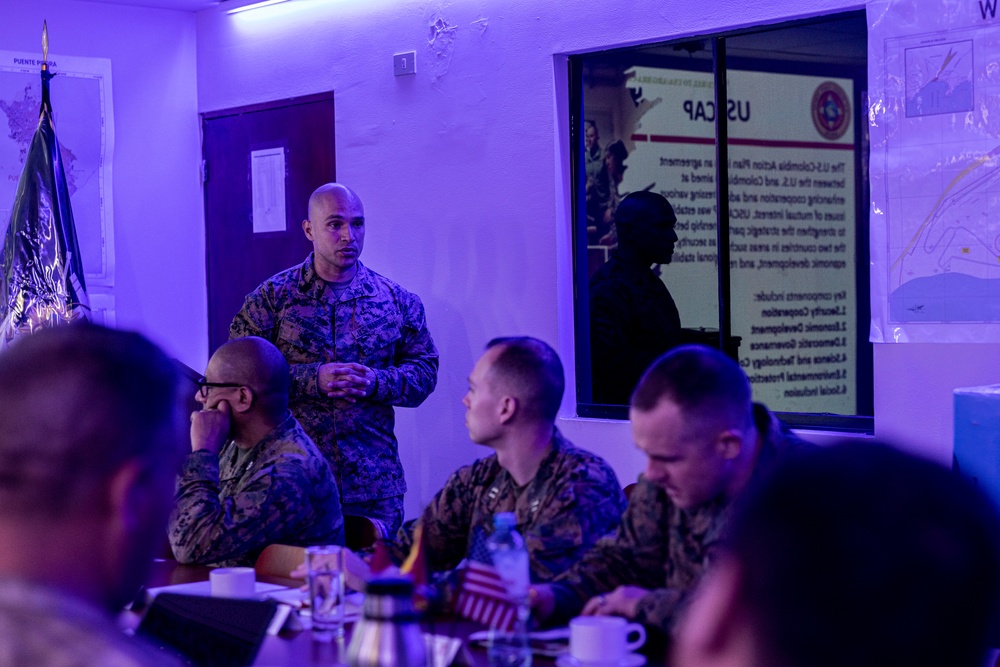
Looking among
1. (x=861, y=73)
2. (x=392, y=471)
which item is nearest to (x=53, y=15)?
(x=392, y=471)

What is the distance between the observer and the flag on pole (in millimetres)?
5523

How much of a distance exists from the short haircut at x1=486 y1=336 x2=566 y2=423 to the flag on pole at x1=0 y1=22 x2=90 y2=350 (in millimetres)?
3018

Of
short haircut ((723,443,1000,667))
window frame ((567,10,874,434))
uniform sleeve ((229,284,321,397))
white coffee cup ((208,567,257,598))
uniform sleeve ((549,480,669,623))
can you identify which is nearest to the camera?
short haircut ((723,443,1000,667))

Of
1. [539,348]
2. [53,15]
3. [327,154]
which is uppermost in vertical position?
[53,15]

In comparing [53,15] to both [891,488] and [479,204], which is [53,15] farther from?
[891,488]

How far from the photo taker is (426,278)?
18.9ft

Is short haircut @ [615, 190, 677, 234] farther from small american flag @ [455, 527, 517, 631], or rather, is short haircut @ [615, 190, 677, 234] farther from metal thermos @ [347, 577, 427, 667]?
metal thermos @ [347, 577, 427, 667]

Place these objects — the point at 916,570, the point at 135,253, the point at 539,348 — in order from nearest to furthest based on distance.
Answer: the point at 916,570 < the point at 539,348 < the point at 135,253

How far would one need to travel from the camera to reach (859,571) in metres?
0.76

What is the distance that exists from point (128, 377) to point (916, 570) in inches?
36.8

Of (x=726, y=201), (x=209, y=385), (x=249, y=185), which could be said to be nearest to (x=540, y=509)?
(x=209, y=385)

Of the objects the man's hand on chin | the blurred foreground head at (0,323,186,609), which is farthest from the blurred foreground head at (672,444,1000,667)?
the man's hand on chin

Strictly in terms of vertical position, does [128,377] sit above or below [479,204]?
below

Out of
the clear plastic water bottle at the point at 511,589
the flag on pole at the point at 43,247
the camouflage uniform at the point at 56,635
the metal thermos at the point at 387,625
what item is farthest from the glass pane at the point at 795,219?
the camouflage uniform at the point at 56,635
